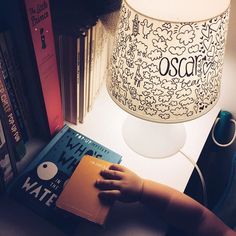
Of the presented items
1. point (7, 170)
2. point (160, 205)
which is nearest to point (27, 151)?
point (7, 170)

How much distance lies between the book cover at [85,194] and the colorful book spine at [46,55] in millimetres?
133

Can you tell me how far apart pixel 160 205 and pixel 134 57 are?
29 cm

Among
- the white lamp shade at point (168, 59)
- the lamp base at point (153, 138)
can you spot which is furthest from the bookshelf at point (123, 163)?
the white lamp shade at point (168, 59)

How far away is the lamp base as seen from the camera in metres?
0.76

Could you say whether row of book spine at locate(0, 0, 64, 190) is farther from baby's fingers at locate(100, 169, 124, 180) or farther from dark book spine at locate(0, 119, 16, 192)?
baby's fingers at locate(100, 169, 124, 180)

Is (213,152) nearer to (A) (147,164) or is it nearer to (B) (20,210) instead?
(A) (147,164)

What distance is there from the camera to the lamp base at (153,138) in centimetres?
76

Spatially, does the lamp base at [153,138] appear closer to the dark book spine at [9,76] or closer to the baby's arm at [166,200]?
the baby's arm at [166,200]

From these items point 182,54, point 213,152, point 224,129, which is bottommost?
point 213,152

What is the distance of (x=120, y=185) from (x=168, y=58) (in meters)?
0.26

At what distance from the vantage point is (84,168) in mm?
659

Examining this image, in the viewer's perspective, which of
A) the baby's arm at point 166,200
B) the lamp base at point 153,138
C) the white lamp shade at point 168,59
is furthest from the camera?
the lamp base at point 153,138

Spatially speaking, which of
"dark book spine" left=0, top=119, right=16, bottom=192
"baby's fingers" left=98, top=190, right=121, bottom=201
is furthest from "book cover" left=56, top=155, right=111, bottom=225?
"dark book spine" left=0, top=119, right=16, bottom=192

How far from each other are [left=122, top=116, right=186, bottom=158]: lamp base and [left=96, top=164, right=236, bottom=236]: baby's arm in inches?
4.6
